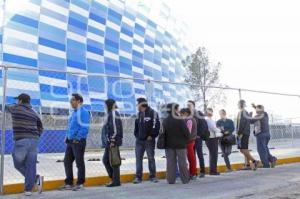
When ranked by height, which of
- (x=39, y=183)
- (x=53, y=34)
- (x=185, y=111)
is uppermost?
(x=53, y=34)

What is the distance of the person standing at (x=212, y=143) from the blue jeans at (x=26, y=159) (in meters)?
4.52

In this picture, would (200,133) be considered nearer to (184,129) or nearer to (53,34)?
(184,129)

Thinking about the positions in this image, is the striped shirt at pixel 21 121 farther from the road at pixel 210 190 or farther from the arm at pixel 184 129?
the arm at pixel 184 129

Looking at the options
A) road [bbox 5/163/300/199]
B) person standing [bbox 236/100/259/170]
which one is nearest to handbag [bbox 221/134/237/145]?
person standing [bbox 236/100/259/170]

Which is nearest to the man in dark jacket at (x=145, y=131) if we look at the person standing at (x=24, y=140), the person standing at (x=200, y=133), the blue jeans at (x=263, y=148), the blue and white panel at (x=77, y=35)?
the person standing at (x=200, y=133)

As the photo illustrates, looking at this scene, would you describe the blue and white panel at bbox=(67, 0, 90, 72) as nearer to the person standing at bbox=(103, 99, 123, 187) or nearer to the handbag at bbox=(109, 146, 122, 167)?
the person standing at bbox=(103, 99, 123, 187)

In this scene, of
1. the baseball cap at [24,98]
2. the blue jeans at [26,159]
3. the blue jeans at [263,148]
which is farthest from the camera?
the blue jeans at [263,148]

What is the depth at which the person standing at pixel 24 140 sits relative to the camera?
26.0 ft

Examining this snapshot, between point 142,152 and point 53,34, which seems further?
point 53,34

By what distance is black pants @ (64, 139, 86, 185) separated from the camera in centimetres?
861

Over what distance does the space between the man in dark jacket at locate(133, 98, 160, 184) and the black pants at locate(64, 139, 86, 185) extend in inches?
54.9

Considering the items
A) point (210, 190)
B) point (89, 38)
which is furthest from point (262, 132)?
point (89, 38)

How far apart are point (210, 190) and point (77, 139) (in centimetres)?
248

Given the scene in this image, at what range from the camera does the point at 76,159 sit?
28.4 feet
